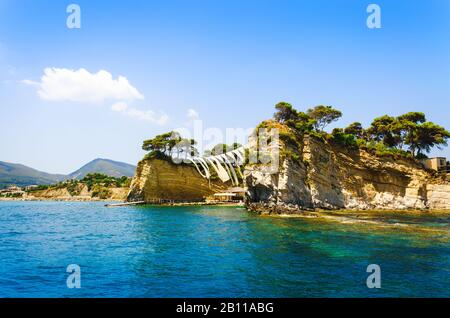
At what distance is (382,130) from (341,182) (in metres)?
16.7

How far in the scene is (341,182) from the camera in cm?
5622

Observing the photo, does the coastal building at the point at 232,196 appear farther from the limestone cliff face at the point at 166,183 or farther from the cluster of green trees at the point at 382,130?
the cluster of green trees at the point at 382,130

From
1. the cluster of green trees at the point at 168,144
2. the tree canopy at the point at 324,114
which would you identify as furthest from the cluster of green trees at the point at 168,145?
the tree canopy at the point at 324,114

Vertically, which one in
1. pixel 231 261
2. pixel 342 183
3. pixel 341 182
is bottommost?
pixel 231 261

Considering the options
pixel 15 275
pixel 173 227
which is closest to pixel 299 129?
pixel 173 227

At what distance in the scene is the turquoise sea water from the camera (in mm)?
13898

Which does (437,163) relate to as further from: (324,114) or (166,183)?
(166,183)

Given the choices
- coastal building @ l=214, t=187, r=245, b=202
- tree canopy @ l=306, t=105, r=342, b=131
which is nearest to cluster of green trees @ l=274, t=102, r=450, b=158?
tree canopy @ l=306, t=105, r=342, b=131

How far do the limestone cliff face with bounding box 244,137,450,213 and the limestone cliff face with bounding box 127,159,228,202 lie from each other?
2396 centimetres

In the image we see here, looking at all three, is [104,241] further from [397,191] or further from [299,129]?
[397,191]

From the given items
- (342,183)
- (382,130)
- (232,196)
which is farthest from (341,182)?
(232,196)

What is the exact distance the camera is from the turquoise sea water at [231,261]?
45.6 ft

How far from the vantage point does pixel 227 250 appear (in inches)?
867

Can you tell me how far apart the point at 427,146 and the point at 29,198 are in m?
126
